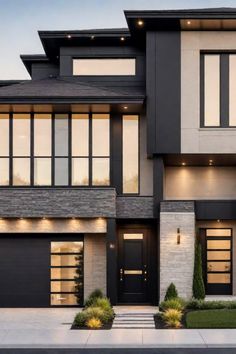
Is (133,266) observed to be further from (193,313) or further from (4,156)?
(4,156)

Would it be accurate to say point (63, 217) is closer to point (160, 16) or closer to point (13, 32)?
point (160, 16)

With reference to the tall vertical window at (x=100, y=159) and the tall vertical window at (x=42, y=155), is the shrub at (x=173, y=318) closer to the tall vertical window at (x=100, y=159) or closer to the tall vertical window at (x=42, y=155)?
the tall vertical window at (x=100, y=159)

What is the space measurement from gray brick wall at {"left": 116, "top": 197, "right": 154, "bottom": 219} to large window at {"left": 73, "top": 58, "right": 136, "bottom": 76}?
6144mm

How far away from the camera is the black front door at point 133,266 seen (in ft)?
86.1

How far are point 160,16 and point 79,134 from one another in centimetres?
612

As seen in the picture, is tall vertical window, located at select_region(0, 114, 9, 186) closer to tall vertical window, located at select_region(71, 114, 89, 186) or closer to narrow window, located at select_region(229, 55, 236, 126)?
tall vertical window, located at select_region(71, 114, 89, 186)

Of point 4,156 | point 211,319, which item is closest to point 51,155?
point 4,156

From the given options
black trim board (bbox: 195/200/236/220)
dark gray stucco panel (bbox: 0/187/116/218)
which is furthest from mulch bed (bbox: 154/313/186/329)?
black trim board (bbox: 195/200/236/220)

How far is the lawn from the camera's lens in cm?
1947

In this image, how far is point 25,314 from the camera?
23344 millimetres

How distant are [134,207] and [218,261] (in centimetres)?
508

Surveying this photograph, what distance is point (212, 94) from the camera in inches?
1021

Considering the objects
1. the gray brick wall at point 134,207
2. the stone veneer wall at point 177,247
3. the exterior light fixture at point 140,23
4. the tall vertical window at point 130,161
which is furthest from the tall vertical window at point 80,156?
the exterior light fixture at point 140,23

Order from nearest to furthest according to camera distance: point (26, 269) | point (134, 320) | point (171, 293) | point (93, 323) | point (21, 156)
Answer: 1. point (93, 323)
2. point (134, 320)
3. point (171, 293)
4. point (26, 269)
5. point (21, 156)
